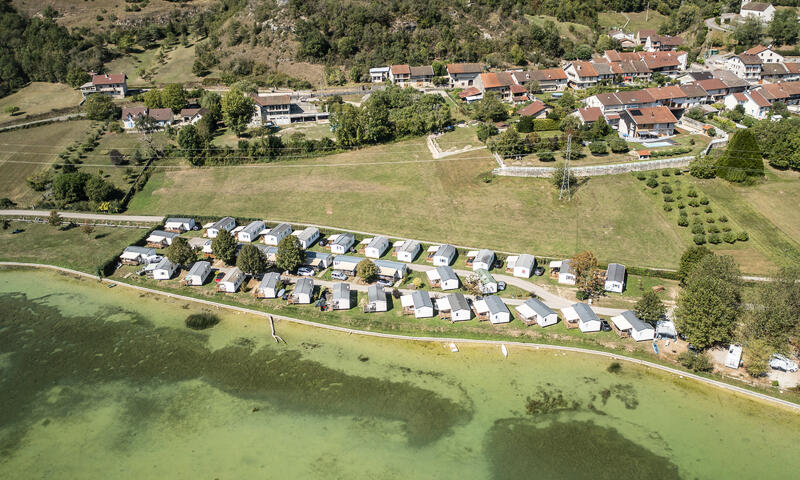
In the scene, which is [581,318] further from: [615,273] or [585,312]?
[615,273]

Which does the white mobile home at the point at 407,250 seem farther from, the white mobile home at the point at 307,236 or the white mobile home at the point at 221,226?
the white mobile home at the point at 221,226

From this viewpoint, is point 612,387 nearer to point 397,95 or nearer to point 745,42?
point 397,95

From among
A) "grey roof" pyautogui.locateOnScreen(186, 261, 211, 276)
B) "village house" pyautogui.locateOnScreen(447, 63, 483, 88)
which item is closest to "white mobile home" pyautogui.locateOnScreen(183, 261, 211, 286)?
"grey roof" pyautogui.locateOnScreen(186, 261, 211, 276)

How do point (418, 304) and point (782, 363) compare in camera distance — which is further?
point (418, 304)

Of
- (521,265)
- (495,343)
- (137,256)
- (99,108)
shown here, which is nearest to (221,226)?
(137,256)

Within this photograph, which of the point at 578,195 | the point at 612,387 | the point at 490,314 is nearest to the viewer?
the point at 612,387

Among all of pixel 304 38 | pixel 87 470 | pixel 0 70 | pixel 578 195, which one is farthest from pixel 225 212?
pixel 0 70

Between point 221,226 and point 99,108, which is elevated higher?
point 99,108
